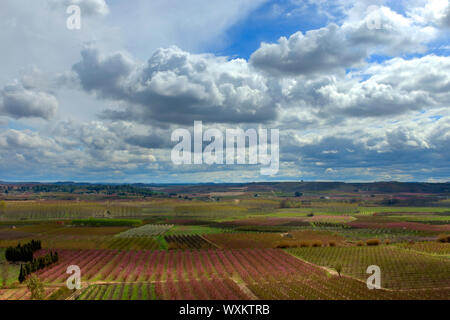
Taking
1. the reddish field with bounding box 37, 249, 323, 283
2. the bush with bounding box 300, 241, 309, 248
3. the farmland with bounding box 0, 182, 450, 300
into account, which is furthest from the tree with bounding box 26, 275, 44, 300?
the bush with bounding box 300, 241, 309, 248

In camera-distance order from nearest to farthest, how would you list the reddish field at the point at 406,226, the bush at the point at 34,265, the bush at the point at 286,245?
the bush at the point at 34,265, the bush at the point at 286,245, the reddish field at the point at 406,226

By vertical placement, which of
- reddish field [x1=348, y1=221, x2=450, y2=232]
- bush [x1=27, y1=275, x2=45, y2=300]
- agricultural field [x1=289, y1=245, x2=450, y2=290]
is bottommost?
reddish field [x1=348, y1=221, x2=450, y2=232]

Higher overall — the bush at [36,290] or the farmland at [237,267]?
the bush at [36,290]

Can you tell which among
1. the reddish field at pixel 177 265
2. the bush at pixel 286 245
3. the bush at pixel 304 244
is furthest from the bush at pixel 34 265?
the bush at pixel 304 244

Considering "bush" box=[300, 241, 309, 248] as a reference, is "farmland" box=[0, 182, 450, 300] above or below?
above

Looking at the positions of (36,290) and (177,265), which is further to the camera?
(177,265)

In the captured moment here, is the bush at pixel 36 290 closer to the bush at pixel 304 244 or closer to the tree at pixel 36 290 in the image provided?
the tree at pixel 36 290

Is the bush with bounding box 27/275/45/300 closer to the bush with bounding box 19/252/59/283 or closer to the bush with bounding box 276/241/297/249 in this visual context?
the bush with bounding box 19/252/59/283

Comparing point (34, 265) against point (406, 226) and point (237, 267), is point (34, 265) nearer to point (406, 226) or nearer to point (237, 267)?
point (237, 267)

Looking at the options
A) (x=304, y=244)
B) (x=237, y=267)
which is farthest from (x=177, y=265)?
(x=304, y=244)

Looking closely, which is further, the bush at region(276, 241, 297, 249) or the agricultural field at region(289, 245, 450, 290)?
the bush at region(276, 241, 297, 249)

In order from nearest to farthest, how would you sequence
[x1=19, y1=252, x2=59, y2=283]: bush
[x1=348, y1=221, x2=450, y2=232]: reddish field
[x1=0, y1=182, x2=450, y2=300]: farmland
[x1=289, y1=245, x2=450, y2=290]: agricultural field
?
[x1=0, y1=182, x2=450, y2=300]: farmland, [x1=289, y1=245, x2=450, y2=290]: agricultural field, [x1=19, y1=252, x2=59, y2=283]: bush, [x1=348, y1=221, x2=450, y2=232]: reddish field
